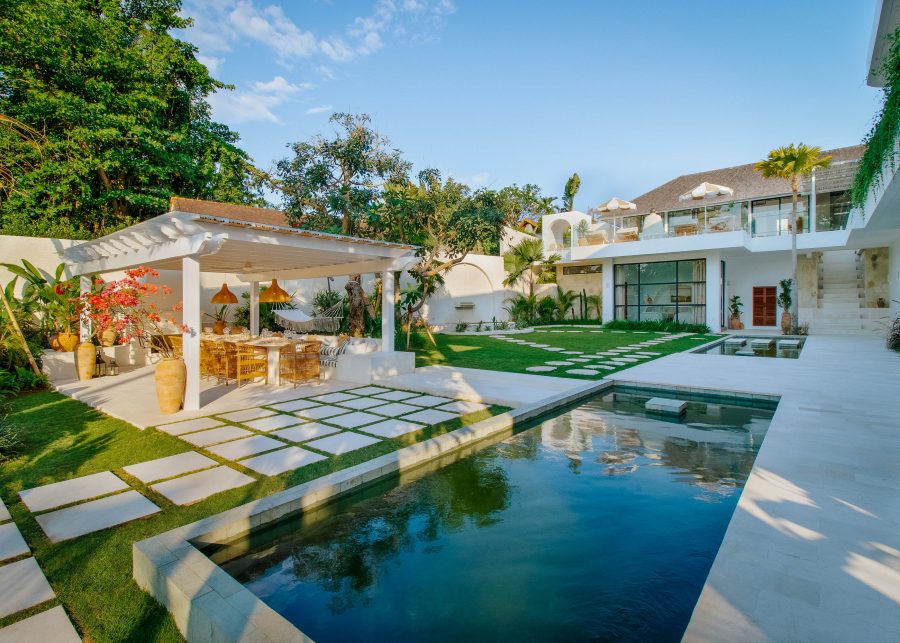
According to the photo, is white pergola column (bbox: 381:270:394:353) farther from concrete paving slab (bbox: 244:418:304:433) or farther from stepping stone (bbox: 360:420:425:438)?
stepping stone (bbox: 360:420:425:438)

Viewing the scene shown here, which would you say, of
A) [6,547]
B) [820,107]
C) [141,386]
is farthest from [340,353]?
[820,107]

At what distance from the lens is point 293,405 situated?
649 centimetres

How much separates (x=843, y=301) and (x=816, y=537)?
71.7 ft

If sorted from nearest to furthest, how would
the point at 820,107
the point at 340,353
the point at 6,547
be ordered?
the point at 6,547
the point at 340,353
the point at 820,107

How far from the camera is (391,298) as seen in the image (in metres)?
8.91

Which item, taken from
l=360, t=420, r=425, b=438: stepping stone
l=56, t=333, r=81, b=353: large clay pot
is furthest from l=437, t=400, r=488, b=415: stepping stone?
l=56, t=333, r=81, b=353: large clay pot

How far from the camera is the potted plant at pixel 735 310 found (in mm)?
20956

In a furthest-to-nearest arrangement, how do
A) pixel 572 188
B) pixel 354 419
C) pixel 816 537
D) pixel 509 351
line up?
pixel 572 188 < pixel 509 351 < pixel 354 419 < pixel 816 537

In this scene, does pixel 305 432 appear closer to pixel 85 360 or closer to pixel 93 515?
pixel 93 515

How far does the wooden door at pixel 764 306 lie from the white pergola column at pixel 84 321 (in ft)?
80.6

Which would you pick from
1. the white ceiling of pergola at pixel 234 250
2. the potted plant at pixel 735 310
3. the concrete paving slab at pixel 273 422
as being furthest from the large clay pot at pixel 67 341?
the potted plant at pixel 735 310

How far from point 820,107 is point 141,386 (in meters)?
17.3

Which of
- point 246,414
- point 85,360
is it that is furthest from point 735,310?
point 85,360

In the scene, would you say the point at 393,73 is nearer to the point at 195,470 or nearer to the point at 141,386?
the point at 141,386
